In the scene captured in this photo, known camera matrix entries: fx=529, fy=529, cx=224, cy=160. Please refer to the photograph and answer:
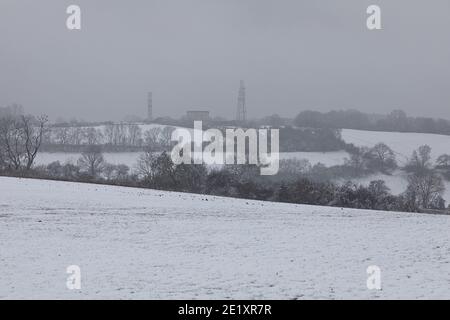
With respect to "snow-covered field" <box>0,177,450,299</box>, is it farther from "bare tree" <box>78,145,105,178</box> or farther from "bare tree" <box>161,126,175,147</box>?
"bare tree" <box>161,126,175,147</box>

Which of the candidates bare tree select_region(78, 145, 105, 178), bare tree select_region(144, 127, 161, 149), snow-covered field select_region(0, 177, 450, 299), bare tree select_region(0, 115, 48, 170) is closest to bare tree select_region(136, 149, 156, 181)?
bare tree select_region(78, 145, 105, 178)

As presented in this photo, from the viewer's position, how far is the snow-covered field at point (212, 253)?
44.8ft

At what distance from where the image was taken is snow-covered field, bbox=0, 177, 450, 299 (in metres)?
13.6

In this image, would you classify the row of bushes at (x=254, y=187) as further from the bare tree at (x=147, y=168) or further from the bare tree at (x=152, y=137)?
the bare tree at (x=152, y=137)

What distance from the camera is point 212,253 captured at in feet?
61.5

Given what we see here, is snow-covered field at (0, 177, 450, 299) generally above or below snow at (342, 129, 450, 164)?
below

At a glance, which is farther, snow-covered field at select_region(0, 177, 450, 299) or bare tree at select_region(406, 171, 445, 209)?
bare tree at select_region(406, 171, 445, 209)

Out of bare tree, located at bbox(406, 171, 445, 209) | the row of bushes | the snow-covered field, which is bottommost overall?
bare tree, located at bbox(406, 171, 445, 209)

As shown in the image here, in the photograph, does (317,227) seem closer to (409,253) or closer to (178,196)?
(409,253)

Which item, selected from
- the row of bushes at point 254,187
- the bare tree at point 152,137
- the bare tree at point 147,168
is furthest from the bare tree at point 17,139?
the bare tree at point 152,137

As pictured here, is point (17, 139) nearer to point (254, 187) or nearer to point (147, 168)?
point (147, 168)

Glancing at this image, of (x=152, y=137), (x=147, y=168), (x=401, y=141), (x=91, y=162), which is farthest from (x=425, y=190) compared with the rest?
(x=152, y=137)

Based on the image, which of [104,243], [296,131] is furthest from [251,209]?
[296,131]
